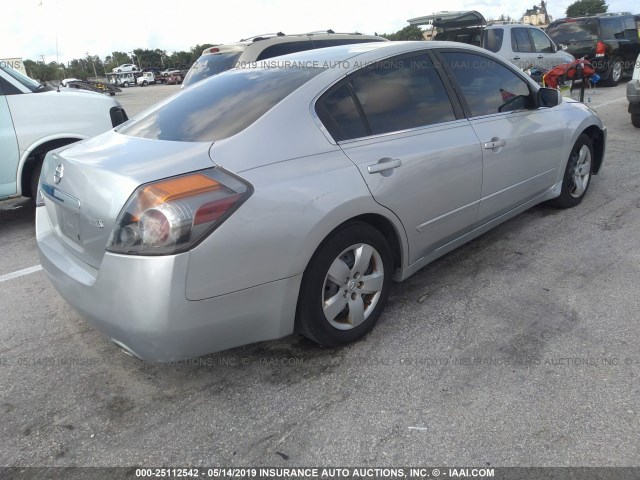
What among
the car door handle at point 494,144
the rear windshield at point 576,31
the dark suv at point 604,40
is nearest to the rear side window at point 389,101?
the car door handle at point 494,144

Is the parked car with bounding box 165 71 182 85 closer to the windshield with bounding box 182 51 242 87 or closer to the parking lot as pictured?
the windshield with bounding box 182 51 242 87

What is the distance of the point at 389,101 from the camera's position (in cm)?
295

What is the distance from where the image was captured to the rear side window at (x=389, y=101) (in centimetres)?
268

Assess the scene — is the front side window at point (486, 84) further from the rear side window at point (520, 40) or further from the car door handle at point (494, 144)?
the rear side window at point (520, 40)

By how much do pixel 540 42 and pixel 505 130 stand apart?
10.1 meters

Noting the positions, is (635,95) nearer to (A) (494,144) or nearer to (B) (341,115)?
(A) (494,144)

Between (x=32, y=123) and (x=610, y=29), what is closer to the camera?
(x=32, y=123)

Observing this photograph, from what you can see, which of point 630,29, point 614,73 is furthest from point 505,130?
point 630,29

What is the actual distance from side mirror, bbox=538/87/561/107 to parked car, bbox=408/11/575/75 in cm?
801

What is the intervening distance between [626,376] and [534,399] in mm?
502

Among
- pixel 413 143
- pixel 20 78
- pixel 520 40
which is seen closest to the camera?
pixel 413 143

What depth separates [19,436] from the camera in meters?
2.25

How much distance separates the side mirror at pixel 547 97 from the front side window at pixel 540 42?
9055 millimetres

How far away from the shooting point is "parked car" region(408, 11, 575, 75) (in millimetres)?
11406
